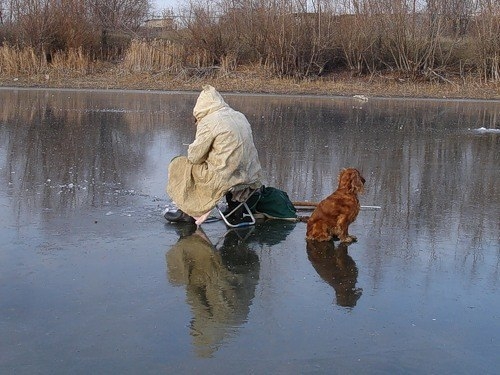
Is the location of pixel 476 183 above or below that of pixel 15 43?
below

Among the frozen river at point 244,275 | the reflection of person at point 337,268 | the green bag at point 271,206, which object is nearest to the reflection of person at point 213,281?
the frozen river at point 244,275

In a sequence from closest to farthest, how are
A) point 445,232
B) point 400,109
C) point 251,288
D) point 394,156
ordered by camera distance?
point 251,288, point 445,232, point 394,156, point 400,109

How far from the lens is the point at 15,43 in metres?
35.8

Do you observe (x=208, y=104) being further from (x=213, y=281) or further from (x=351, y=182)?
Result: (x=213, y=281)

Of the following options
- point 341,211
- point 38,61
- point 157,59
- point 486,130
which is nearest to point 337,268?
point 341,211

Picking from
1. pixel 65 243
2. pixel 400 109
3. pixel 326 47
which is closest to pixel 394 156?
pixel 65 243

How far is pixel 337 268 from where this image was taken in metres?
6.56

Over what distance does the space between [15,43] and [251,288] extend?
32.4m

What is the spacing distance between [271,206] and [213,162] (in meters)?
0.90

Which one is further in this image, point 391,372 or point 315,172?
point 315,172

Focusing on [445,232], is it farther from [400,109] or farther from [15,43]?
[15,43]

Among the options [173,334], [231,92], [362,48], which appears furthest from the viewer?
[362,48]

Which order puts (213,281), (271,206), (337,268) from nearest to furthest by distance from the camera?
(213,281), (337,268), (271,206)

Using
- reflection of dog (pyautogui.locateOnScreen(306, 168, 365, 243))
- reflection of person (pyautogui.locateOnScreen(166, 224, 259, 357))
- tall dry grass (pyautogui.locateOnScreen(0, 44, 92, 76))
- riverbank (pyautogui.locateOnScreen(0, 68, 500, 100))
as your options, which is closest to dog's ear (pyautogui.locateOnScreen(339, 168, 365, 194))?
reflection of dog (pyautogui.locateOnScreen(306, 168, 365, 243))
